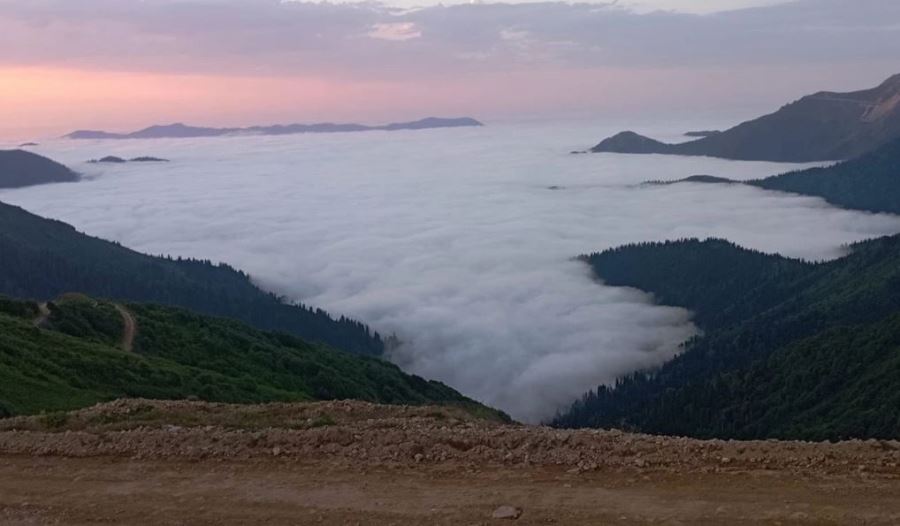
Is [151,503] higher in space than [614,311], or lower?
higher

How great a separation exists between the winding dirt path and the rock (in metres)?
41.0

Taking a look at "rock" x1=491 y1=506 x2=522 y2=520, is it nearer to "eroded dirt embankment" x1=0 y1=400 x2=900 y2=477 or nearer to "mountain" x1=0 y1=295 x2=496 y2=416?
"eroded dirt embankment" x1=0 y1=400 x2=900 y2=477

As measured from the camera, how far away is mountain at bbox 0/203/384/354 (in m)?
134

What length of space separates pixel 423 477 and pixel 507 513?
7.39 feet

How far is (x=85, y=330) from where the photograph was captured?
5044 centimetres

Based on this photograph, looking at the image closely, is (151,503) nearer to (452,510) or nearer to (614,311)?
(452,510)

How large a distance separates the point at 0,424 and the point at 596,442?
13.7 meters

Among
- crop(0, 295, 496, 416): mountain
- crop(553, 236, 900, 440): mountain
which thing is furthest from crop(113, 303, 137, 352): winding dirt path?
crop(553, 236, 900, 440): mountain

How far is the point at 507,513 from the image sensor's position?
39.9 ft

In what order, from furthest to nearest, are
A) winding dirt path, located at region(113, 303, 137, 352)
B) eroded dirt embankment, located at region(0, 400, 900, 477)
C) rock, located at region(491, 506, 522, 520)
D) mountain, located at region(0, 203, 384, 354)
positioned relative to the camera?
1. mountain, located at region(0, 203, 384, 354)
2. winding dirt path, located at region(113, 303, 137, 352)
3. eroded dirt embankment, located at region(0, 400, 900, 477)
4. rock, located at region(491, 506, 522, 520)

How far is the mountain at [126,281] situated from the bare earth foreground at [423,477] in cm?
12304

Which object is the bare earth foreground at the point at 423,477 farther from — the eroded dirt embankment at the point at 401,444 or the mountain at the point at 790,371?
the mountain at the point at 790,371

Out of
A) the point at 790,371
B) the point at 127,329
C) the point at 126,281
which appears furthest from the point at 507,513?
the point at 126,281

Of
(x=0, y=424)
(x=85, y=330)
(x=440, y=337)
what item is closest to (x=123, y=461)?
(x=0, y=424)
